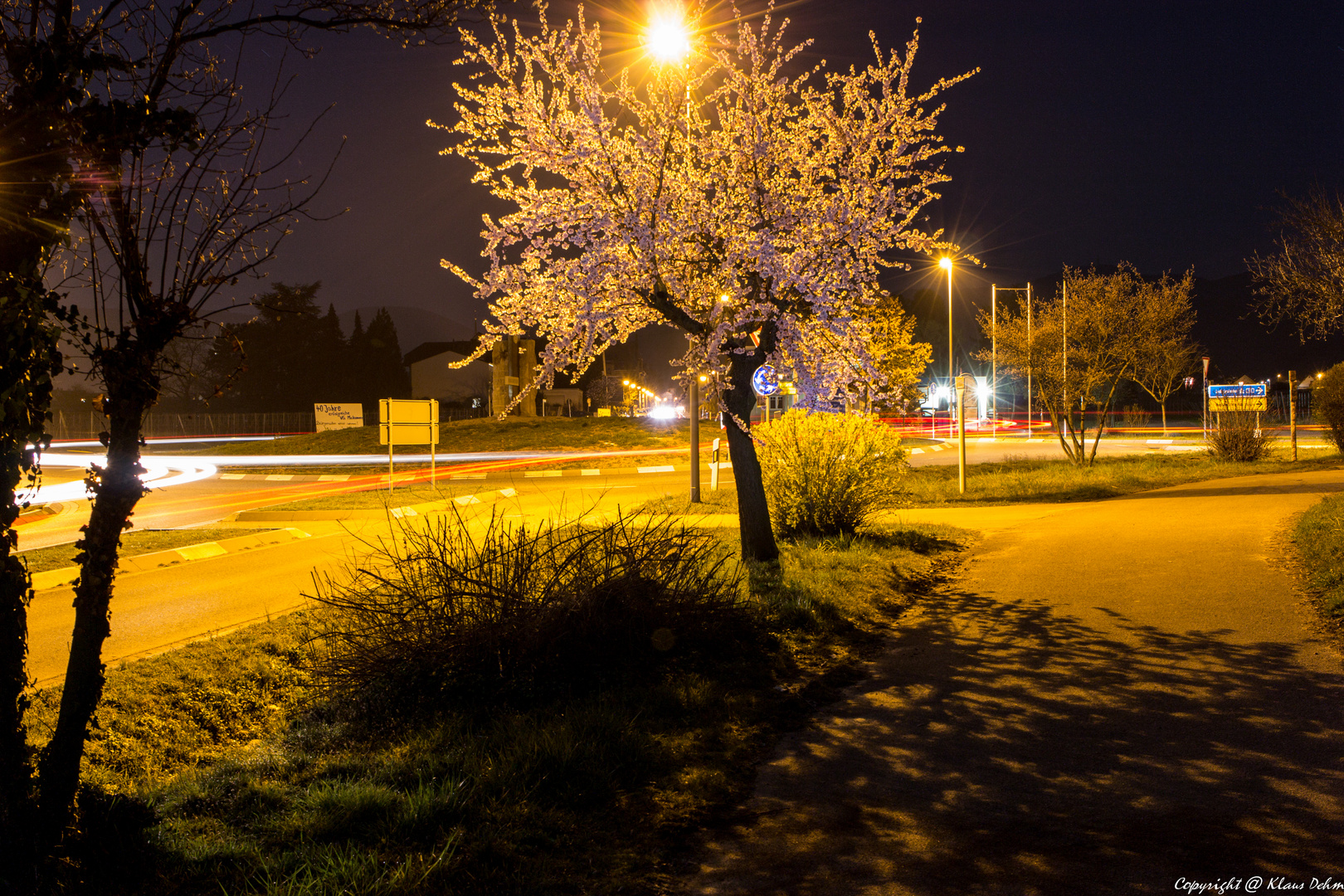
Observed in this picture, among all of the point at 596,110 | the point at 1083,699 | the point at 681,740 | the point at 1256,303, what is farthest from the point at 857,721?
the point at 1256,303

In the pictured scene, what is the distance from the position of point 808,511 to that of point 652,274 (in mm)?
5049

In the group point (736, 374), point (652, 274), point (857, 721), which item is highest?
point (652, 274)

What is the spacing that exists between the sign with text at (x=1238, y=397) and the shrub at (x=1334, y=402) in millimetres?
1638

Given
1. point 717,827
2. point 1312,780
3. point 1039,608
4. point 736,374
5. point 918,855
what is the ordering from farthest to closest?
point 736,374 → point 1039,608 → point 1312,780 → point 717,827 → point 918,855

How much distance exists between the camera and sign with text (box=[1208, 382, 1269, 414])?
29766mm

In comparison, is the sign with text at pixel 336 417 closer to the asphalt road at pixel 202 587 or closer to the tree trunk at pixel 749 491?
the asphalt road at pixel 202 587

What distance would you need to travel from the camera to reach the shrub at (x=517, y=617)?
5.93 metres

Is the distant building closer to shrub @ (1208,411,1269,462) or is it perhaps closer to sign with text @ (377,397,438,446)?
sign with text @ (377,397,438,446)

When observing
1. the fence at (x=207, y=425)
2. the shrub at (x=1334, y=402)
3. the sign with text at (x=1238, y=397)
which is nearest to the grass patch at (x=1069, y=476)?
the shrub at (x=1334, y=402)

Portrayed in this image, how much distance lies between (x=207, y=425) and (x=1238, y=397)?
76.0 m

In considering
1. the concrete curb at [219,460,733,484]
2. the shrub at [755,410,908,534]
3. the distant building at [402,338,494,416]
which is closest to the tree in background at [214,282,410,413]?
the distant building at [402,338,494,416]

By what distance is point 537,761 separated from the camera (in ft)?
15.2

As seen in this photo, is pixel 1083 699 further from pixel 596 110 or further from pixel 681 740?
pixel 596 110

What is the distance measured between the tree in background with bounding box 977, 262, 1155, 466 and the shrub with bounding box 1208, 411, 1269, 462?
3411 millimetres
